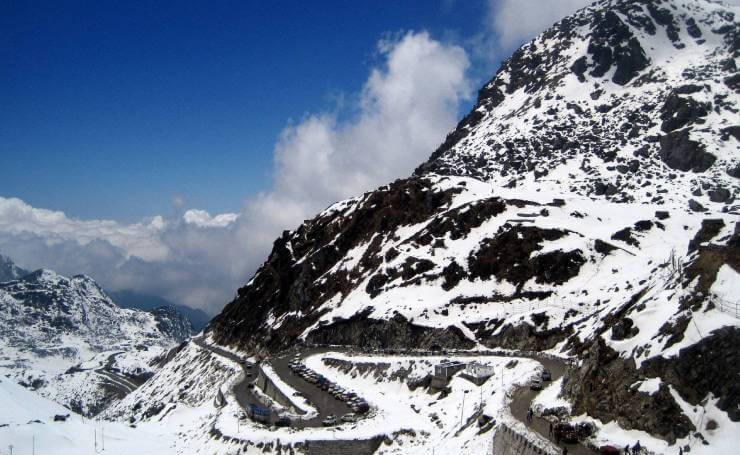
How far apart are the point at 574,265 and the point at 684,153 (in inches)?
4083

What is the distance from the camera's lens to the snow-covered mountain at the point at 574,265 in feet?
99.7

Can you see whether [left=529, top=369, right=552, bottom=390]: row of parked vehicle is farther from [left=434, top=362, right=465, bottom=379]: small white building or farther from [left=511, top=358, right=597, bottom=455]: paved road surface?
[left=434, top=362, right=465, bottom=379]: small white building

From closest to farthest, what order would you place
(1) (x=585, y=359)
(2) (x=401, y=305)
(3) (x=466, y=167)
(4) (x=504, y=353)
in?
(1) (x=585, y=359)
(4) (x=504, y=353)
(2) (x=401, y=305)
(3) (x=466, y=167)

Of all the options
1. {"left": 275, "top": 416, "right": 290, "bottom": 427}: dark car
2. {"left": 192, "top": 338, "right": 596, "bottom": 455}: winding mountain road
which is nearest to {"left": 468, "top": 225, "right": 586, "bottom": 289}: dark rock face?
{"left": 192, "top": 338, "right": 596, "bottom": 455}: winding mountain road

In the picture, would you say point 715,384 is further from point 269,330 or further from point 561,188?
point 561,188

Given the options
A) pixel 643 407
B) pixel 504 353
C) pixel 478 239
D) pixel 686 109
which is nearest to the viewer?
pixel 643 407

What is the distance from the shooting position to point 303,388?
235 feet

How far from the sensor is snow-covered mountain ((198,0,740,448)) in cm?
3038

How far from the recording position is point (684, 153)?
6422 inches

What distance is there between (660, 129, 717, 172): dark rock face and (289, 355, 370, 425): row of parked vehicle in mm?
127877

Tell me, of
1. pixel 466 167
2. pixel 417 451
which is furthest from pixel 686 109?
pixel 417 451

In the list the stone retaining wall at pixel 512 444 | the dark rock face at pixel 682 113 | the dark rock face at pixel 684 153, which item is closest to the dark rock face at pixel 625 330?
the stone retaining wall at pixel 512 444

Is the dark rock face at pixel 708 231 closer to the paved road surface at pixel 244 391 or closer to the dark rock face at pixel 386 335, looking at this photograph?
the dark rock face at pixel 386 335

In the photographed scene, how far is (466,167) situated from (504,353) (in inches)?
5300
